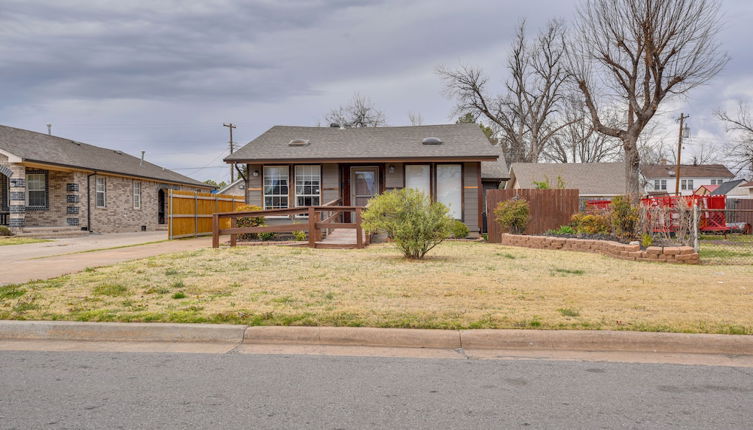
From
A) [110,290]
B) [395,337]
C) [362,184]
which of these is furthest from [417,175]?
[395,337]

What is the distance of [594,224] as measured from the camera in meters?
15.3

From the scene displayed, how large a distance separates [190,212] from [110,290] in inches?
546

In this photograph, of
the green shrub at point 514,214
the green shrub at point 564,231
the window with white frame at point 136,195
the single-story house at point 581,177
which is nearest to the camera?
the green shrub at point 564,231

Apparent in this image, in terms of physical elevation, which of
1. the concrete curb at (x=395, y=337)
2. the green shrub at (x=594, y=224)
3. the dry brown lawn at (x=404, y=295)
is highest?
the green shrub at (x=594, y=224)

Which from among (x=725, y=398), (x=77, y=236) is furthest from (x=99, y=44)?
(x=725, y=398)

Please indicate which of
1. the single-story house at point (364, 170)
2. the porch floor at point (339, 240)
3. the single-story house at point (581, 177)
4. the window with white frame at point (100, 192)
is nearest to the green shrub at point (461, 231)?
the single-story house at point (364, 170)

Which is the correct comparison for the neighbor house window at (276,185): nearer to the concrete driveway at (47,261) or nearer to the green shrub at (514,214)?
the concrete driveway at (47,261)

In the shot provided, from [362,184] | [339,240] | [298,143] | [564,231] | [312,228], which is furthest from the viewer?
[298,143]

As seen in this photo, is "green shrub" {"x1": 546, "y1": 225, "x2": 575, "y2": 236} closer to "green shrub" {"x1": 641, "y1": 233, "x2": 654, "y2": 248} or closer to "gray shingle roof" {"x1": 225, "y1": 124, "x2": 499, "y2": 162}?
"green shrub" {"x1": 641, "y1": 233, "x2": 654, "y2": 248}

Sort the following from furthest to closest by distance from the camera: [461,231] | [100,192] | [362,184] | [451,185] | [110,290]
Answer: [100,192] → [362,184] → [451,185] → [461,231] → [110,290]

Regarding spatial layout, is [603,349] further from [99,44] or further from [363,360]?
[99,44]

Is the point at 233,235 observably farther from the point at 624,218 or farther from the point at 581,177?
the point at 581,177

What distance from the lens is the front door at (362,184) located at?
2111 cm

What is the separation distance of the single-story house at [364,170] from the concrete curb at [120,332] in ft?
48.5
